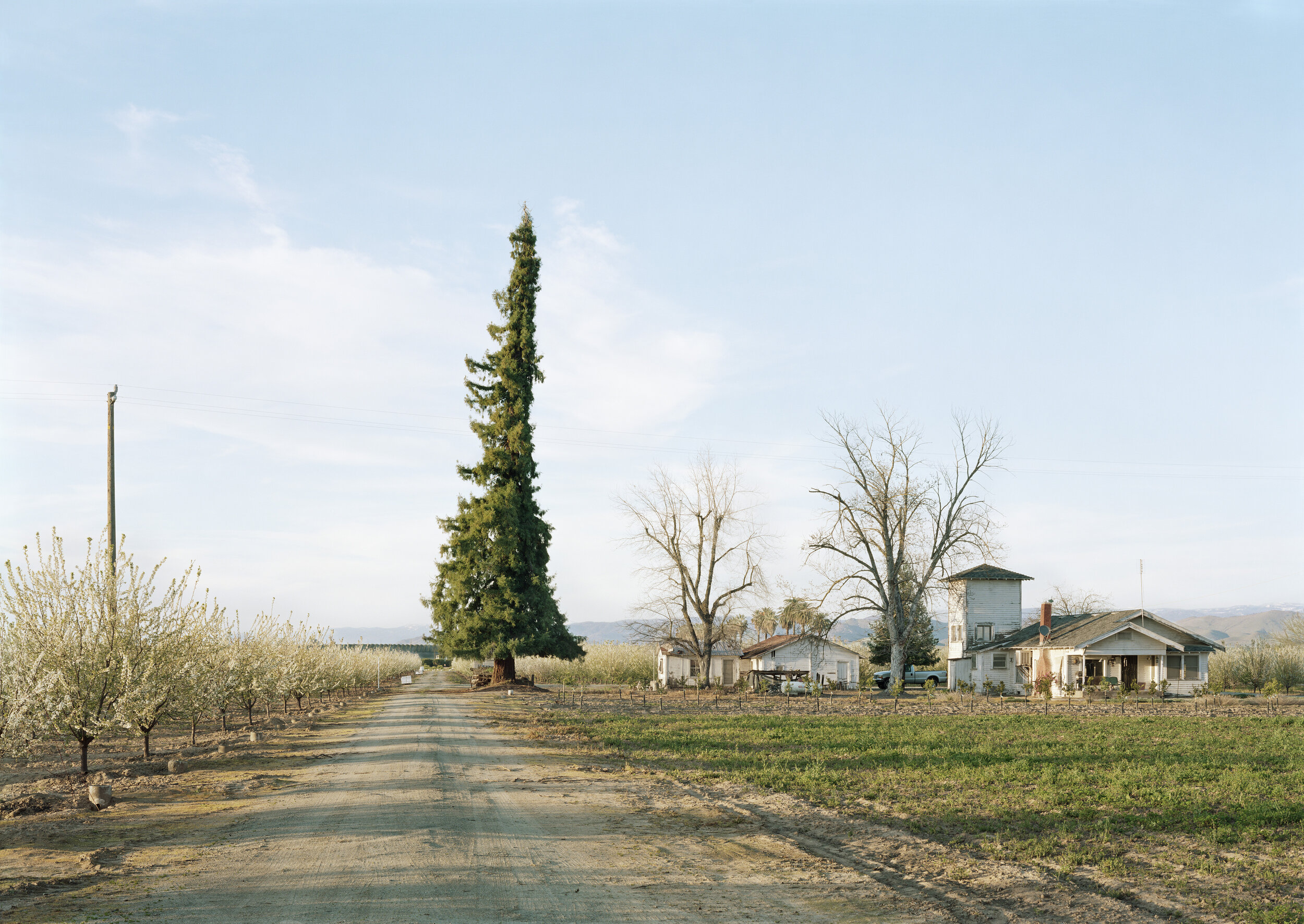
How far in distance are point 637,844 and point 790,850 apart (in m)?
1.71

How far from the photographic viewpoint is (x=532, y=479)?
→ 48438 mm

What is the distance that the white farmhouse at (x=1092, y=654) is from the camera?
4406 centimetres

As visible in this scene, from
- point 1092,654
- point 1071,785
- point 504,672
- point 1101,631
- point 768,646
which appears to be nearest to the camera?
point 1071,785

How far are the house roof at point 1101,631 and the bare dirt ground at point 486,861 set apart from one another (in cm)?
3731

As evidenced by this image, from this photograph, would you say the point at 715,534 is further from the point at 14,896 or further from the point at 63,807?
the point at 14,896

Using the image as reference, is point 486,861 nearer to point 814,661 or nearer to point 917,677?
point 814,661

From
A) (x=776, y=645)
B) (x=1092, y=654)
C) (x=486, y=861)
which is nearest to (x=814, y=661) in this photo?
(x=776, y=645)

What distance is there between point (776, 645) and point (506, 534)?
21988 millimetres

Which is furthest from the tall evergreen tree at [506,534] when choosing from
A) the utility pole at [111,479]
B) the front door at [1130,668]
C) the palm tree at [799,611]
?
the front door at [1130,668]

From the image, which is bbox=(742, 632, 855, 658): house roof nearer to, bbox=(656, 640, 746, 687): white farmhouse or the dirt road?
bbox=(656, 640, 746, 687): white farmhouse

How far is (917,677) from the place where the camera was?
73500 mm

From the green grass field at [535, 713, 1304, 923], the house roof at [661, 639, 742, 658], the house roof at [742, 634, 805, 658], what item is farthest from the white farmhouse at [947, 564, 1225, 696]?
the green grass field at [535, 713, 1304, 923]

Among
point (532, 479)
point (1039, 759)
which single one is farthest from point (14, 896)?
point (532, 479)

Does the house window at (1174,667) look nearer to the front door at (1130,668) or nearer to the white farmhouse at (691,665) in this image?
the front door at (1130,668)
